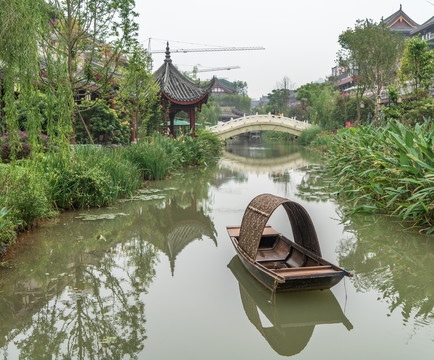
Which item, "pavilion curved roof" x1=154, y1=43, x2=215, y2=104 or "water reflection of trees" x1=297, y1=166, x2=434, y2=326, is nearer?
"water reflection of trees" x1=297, y1=166, x2=434, y2=326

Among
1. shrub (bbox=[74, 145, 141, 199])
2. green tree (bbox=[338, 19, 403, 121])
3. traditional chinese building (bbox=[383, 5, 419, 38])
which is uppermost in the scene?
traditional chinese building (bbox=[383, 5, 419, 38])

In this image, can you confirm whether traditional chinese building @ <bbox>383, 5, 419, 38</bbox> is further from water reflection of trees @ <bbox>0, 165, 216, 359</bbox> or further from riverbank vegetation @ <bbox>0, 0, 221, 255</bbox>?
water reflection of trees @ <bbox>0, 165, 216, 359</bbox>

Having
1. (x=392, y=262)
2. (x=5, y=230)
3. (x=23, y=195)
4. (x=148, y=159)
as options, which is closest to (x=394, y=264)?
(x=392, y=262)

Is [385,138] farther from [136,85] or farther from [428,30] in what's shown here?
[428,30]

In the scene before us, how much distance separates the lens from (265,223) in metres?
3.90

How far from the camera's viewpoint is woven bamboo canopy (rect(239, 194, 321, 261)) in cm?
399

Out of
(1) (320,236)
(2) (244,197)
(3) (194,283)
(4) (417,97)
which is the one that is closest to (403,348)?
(3) (194,283)

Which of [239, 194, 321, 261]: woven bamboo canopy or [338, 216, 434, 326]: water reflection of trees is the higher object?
[239, 194, 321, 261]: woven bamboo canopy

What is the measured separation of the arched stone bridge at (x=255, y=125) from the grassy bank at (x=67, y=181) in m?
15.0

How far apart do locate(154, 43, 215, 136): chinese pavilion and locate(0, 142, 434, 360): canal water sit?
10657 millimetres

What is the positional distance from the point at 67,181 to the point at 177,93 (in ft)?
37.5

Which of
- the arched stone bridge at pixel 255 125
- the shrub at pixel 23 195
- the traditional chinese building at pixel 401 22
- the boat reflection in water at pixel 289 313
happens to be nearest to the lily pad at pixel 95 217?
the shrub at pixel 23 195

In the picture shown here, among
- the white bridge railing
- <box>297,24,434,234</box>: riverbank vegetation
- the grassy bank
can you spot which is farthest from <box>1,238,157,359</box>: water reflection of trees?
the white bridge railing

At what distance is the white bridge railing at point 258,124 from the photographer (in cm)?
2573
